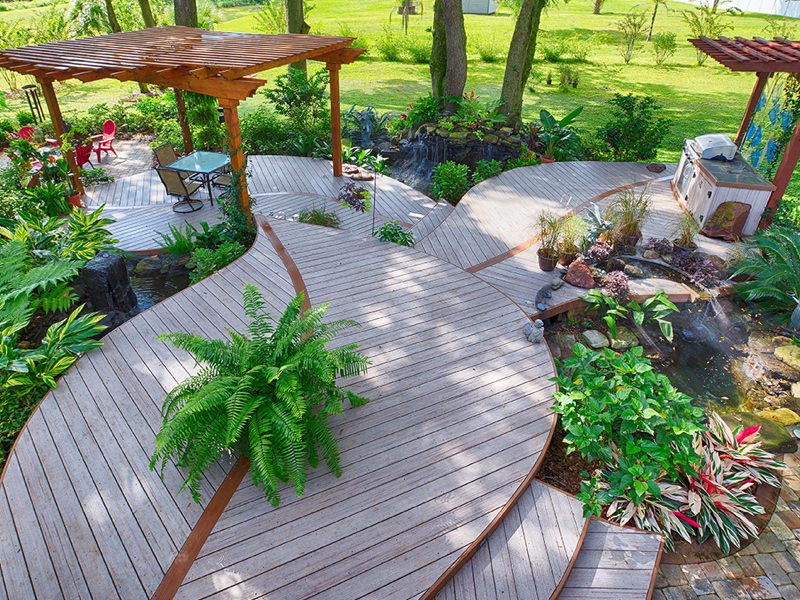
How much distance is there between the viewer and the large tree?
12.2 metres

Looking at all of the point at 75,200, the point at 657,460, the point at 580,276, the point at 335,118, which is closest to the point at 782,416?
the point at 657,460

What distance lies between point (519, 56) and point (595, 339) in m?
9.12

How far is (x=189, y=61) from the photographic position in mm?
6680

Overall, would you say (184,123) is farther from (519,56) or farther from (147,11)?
(519,56)

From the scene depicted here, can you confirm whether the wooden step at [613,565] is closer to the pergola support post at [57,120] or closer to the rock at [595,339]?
the rock at [595,339]

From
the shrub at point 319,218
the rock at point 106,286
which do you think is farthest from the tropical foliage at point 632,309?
the rock at point 106,286

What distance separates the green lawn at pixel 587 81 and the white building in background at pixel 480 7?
185 inches

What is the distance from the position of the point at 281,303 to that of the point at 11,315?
2.61 metres

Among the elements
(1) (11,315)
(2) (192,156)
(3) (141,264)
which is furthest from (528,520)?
(2) (192,156)

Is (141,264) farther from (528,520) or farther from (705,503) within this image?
(705,503)

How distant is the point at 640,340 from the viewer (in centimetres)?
651

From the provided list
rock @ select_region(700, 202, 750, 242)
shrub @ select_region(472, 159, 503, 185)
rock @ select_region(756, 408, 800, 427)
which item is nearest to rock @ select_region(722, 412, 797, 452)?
rock @ select_region(756, 408, 800, 427)

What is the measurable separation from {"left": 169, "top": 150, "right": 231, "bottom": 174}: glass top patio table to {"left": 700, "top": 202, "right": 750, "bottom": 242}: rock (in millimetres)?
8125

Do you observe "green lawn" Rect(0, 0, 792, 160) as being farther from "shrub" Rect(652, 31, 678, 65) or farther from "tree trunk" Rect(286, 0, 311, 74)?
"tree trunk" Rect(286, 0, 311, 74)
